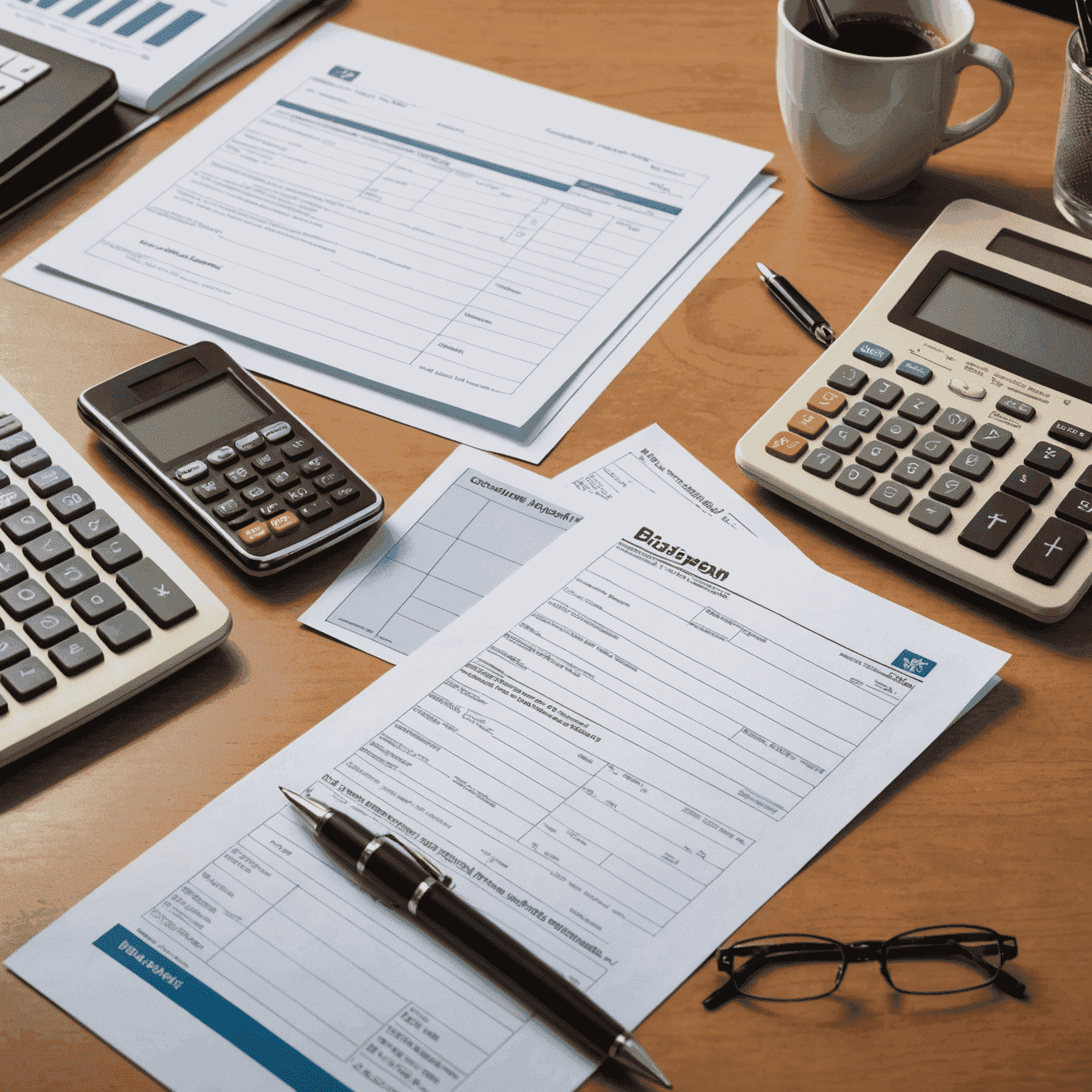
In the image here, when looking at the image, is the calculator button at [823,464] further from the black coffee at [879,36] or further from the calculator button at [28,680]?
the calculator button at [28,680]

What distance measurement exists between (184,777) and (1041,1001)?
0.39 metres

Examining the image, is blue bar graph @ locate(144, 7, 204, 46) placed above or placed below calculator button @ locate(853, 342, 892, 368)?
above

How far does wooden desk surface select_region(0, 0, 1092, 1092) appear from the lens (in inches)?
18.1

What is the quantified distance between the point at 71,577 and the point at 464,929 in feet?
0.87

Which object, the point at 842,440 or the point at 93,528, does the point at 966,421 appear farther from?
the point at 93,528

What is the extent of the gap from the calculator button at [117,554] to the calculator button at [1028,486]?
45 cm

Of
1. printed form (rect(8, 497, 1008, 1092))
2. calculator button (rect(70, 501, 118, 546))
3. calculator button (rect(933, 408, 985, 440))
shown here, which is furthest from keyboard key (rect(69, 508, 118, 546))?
calculator button (rect(933, 408, 985, 440))

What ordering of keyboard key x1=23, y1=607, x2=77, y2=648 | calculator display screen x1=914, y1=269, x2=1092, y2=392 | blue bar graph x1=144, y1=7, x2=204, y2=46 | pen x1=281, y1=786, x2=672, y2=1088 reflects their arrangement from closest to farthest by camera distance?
1. pen x1=281, y1=786, x2=672, y2=1088
2. keyboard key x1=23, y1=607, x2=77, y2=648
3. calculator display screen x1=914, y1=269, x2=1092, y2=392
4. blue bar graph x1=144, y1=7, x2=204, y2=46

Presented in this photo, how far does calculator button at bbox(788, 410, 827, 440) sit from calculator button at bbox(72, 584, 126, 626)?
37 cm

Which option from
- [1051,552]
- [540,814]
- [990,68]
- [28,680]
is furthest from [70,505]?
[990,68]

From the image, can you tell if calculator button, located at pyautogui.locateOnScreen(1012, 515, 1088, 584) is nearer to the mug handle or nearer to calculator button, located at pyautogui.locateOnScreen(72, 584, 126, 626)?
the mug handle

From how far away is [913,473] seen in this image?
61 cm

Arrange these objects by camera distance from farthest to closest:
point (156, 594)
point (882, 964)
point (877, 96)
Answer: point (877, 96) → point (156, 594) → point (882, 964)

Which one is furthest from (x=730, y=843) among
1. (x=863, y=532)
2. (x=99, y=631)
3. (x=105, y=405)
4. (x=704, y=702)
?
(x=105, y=405)
